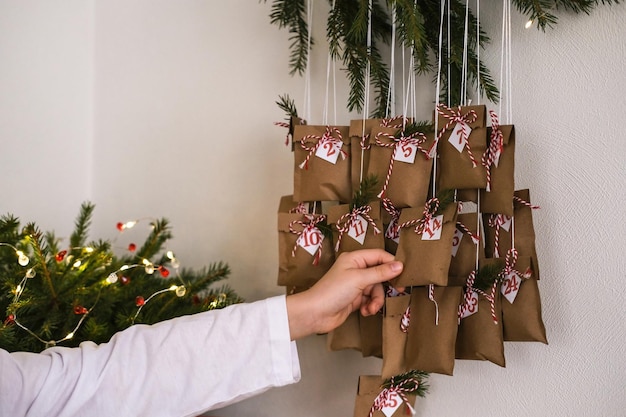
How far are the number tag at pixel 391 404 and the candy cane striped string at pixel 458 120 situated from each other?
0.42 metres

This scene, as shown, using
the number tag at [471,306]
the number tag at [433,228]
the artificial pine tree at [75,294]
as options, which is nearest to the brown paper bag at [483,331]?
the number tag at [471,306]

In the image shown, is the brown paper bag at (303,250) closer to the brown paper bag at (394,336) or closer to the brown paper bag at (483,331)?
the brown paper bag at (394,336)

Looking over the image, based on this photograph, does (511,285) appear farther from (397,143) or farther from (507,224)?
(397,143)

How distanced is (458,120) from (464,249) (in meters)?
0.21

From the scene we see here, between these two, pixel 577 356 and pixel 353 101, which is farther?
pixel 353 101

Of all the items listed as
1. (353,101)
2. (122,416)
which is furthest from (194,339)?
(353,101)

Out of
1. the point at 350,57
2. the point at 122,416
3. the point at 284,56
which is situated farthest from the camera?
the point at 284,56

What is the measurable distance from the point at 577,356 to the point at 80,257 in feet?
3.12

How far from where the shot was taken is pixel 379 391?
3.72 ft

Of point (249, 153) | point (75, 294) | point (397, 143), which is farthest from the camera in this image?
point (249, 153)

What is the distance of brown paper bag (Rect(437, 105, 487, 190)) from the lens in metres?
1.02

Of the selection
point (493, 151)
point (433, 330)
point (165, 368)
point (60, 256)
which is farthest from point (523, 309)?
point (60, 256)

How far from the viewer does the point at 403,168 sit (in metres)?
1.07

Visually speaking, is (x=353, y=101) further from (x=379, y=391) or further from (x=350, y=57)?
(x=379, y=391)
